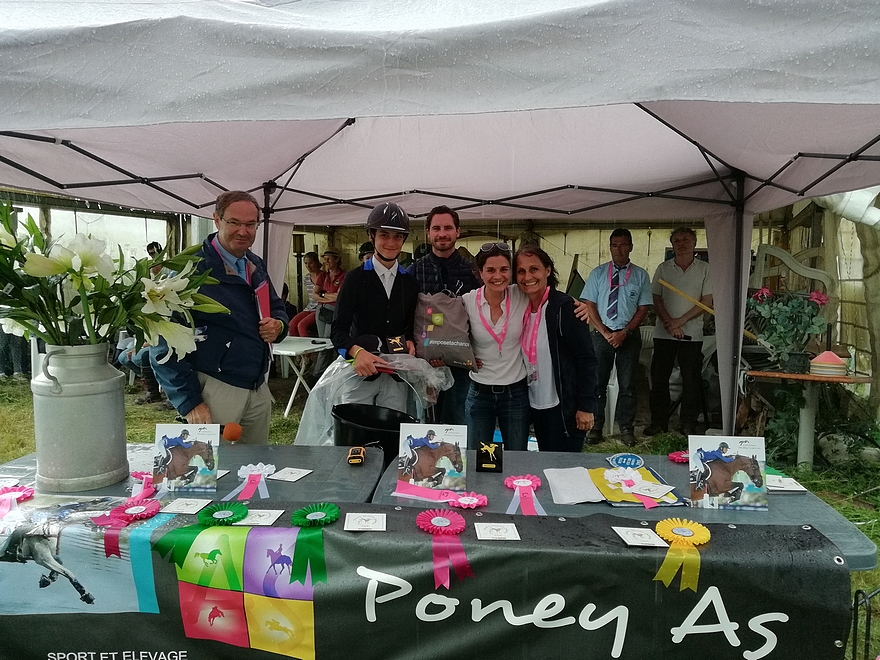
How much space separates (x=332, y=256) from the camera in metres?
6.30

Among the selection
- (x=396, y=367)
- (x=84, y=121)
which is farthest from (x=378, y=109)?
(x=396, y=367)

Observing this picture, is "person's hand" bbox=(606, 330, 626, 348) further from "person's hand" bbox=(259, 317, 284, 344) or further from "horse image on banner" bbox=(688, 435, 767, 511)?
"horse image on banner" bbox=(688, 435, 767, 511)

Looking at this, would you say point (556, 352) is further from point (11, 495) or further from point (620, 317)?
point (620, 317)

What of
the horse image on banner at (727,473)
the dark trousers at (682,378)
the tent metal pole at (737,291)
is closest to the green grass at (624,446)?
the dark trousers at (682,378)

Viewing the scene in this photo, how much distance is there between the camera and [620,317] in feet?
13.6

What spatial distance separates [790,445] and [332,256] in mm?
4595

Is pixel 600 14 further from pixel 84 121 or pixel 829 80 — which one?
pixel 84 121

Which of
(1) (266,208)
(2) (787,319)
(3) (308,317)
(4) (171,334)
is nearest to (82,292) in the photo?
(4) (171,334)

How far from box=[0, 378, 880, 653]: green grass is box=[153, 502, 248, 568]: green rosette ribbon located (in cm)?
171

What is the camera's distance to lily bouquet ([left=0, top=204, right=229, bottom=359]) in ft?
4.03

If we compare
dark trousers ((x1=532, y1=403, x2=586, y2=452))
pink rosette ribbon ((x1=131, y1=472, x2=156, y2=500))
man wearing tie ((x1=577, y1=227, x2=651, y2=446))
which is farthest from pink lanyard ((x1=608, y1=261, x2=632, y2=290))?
pink rosette ribbon ((x1=131, y1=472, x2=156, y2=500))

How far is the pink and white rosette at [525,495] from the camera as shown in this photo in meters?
1.27

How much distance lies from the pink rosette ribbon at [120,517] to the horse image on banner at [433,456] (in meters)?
0.55

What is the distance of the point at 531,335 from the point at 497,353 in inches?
5.8
